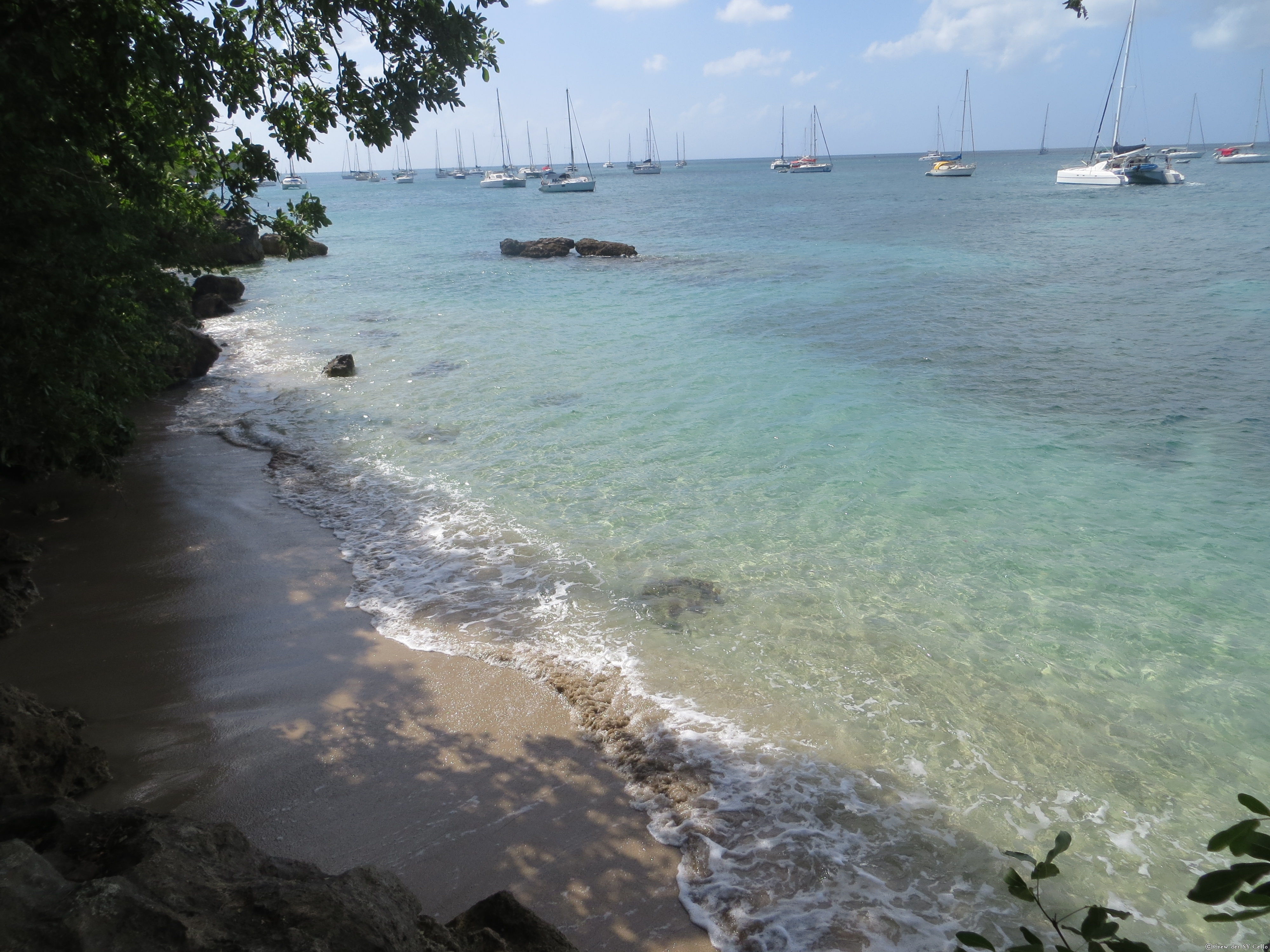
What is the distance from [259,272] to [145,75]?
35199 millimetres

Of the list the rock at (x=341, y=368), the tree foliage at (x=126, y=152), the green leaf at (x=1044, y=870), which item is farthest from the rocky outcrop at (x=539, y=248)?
the green leaf at (x=1044, y=870)

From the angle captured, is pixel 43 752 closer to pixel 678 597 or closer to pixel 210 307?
pixel 678 597

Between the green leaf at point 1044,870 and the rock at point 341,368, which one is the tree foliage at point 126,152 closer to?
the green leaf at point 1044,870

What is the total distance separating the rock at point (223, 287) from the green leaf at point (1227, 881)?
29.5 metres

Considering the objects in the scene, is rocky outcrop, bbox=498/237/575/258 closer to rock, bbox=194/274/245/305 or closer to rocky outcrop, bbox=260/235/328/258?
rocky outcrop, bbox=260/235/328/258

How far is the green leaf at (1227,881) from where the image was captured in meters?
1.14

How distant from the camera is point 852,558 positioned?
28.3ft

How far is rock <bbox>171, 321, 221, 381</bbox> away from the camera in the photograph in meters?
16.1

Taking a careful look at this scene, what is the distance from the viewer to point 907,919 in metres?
4.38

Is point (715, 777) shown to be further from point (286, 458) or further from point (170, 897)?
point (286, 458)

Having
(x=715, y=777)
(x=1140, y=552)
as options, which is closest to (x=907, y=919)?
(x=715, y=777)

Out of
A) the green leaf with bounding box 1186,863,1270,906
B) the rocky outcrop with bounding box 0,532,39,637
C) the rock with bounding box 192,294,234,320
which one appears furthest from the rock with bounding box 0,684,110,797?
the rock with bounding box 192,294,234,320

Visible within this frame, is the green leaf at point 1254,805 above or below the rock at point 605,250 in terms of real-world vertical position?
below

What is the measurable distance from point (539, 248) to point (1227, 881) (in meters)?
39.9
